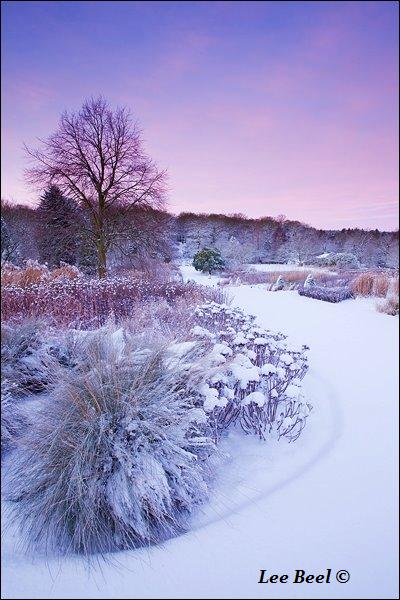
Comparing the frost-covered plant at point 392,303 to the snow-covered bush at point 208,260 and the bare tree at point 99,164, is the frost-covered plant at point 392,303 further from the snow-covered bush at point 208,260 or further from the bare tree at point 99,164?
the snow-covered bush at point 208,260

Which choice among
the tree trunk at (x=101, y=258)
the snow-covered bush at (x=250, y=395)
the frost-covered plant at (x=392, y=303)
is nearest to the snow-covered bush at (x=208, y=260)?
the tree trunk at (x=101, y=258)

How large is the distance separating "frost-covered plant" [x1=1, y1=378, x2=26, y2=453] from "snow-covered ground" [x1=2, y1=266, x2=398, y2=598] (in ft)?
1.81

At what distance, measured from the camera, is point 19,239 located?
2.84m

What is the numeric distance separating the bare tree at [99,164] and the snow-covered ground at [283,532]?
8.69 ft

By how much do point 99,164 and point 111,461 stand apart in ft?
8.47

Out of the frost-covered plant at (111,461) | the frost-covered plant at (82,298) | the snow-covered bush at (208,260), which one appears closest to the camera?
the frost-covered plant at (111,461)

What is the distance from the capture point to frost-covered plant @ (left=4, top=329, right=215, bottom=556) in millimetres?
1525

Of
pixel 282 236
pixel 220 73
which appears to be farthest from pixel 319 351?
pixel 282 236

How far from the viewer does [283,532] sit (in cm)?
164

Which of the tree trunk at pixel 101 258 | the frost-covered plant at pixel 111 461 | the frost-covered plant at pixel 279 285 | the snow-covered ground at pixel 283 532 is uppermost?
the tree trunk at pixel 101 258

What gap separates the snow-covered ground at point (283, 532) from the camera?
138 centimetres

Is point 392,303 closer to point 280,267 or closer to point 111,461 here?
point 111,461

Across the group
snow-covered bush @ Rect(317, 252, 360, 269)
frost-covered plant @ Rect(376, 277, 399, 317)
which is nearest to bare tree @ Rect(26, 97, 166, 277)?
frost-covered plant @ Rect(376, 277, 399, 317)

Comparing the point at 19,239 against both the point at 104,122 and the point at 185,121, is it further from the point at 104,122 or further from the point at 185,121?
the point at 185,121
